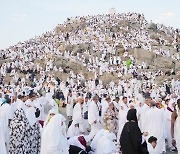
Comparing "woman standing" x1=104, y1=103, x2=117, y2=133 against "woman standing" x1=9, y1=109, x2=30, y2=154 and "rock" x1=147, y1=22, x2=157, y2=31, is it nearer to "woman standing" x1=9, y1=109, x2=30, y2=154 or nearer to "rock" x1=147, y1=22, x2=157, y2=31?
"woman standing" x1=9, y1=109, x2=30, y2=154

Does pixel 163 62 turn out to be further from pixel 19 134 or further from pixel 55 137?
pixel 55 137

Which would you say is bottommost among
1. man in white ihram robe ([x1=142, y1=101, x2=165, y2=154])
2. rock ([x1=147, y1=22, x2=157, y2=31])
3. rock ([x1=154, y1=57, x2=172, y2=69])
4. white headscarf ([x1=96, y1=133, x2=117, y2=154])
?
white headscarf ([x1=96, y1=133, x2=117, y2=154])

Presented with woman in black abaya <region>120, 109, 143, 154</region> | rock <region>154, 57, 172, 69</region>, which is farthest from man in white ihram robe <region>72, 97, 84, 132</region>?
rock <region>154, 57, 172, 69</region>

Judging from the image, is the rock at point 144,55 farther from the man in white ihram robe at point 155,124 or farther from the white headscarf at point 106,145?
the white headscarf at point 106,145

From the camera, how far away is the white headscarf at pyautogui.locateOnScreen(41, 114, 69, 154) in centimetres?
661

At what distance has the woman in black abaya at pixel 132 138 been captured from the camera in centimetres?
619

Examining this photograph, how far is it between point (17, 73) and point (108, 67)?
9712 millimetres

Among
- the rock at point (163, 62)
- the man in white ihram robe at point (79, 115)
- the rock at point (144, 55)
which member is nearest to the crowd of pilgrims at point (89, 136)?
the man in white ihram robe at point (79, 115)

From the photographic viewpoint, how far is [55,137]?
21.7ft

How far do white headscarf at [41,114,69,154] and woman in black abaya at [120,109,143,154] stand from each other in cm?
102

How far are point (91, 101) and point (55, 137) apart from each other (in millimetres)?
5279

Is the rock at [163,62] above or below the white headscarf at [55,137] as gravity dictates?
above

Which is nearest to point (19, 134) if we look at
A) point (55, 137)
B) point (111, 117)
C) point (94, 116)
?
point (55, 137)

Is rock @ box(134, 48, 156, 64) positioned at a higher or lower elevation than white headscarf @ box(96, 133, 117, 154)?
higher
